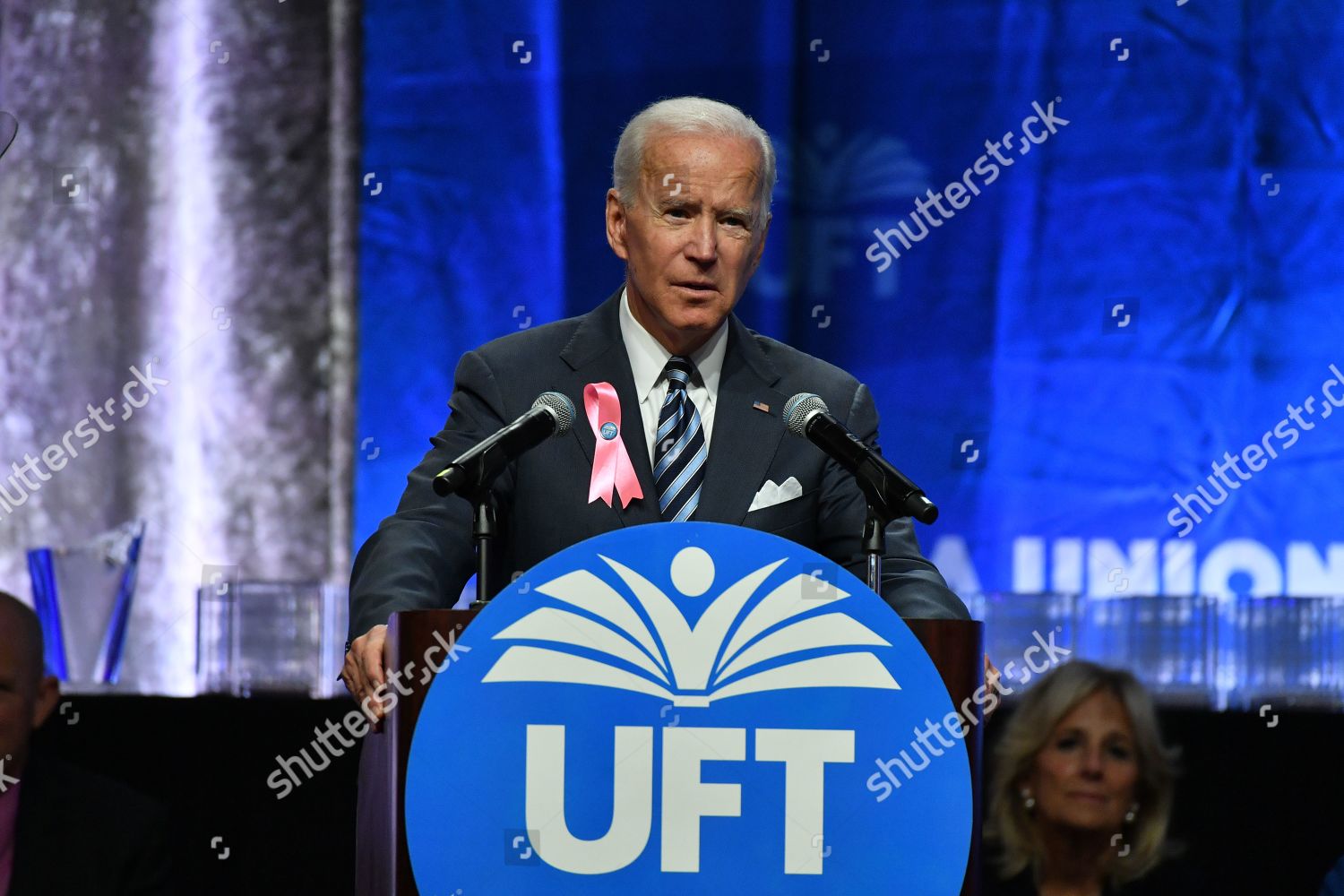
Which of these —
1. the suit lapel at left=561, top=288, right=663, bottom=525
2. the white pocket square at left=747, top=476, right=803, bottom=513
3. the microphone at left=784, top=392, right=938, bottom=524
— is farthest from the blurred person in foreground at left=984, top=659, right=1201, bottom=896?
the microphone at left=784, top=392, right=938, bottom=524

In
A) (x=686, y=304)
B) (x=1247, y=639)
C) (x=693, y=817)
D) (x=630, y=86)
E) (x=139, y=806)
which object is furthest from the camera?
(x=630, y=86)

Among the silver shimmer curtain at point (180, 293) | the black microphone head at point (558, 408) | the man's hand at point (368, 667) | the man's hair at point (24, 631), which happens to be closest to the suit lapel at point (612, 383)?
the black microphone head at point (558, 408)

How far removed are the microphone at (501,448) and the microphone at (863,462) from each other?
0.87 feet

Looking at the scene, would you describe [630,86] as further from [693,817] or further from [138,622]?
[693,817]

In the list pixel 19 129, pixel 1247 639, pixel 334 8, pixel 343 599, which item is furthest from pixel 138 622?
pixel 1247 639

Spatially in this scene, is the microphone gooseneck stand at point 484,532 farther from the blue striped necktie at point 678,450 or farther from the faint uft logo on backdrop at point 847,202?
the faint uft logo on backdrop at point 847,202

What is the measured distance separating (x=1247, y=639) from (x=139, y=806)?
2.18 metres

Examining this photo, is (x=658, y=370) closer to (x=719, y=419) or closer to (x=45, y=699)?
(x=719, y=419)

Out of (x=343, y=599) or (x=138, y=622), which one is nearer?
(x=343, y=599)

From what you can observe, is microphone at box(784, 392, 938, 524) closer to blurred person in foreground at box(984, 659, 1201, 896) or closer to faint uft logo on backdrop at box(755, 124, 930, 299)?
Answer: blurred person in foreground at box(984, 659, 1201, 896)

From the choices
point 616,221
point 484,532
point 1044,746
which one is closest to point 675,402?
point 616,221

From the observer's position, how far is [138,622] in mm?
3918

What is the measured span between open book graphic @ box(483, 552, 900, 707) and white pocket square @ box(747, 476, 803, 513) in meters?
0.49


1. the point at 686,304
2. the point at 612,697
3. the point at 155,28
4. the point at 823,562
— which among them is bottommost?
the point at 612,697
